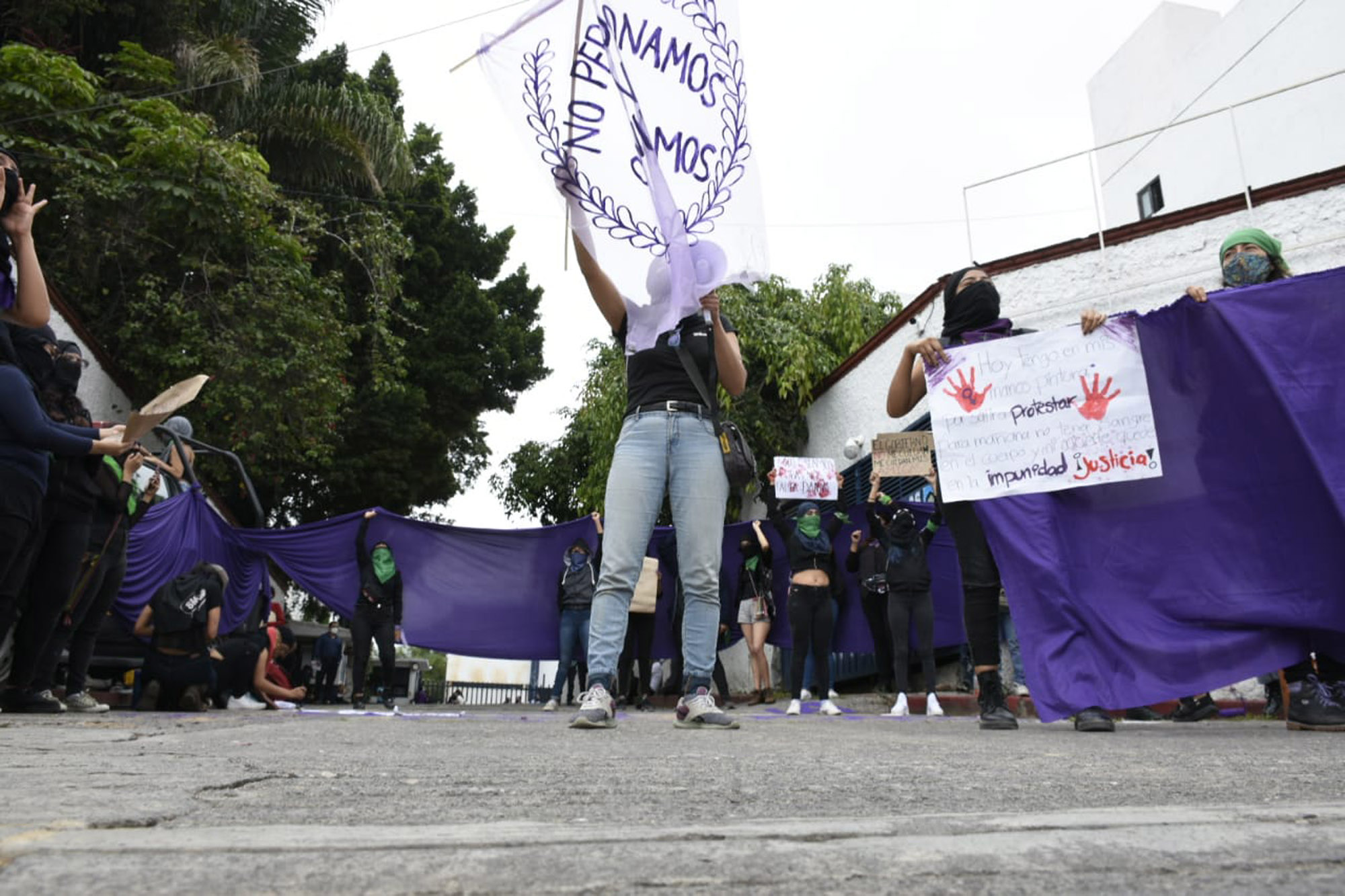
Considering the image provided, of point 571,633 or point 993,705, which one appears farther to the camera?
point 571,633

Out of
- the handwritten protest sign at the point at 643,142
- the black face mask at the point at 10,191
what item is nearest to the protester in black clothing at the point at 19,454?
the black face mask at the point at 10,191

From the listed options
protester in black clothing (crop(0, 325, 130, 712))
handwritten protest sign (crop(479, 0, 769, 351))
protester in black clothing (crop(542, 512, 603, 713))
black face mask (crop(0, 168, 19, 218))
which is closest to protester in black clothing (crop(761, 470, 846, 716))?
protester in black clothing (crop(542, 512, 603, 713))

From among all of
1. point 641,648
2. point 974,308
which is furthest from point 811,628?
point 974,308

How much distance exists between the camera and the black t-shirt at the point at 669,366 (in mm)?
3916

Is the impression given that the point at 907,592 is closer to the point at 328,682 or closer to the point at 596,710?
the point at 596,710

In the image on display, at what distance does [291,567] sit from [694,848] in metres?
9.29

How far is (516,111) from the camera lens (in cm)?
391

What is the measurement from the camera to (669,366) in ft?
12.9

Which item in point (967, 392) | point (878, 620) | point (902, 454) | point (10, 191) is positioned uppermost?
point (10, 191)

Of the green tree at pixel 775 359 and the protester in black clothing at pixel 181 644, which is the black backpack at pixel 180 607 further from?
the green tree at pixel 775 359

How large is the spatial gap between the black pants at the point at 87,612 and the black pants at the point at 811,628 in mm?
4573

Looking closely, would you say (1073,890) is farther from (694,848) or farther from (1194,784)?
(1194,784)

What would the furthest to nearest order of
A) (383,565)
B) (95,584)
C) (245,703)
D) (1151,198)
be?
(1151,198), (383,565), (245,703), (95,584)

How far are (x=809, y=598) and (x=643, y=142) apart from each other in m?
4.41
